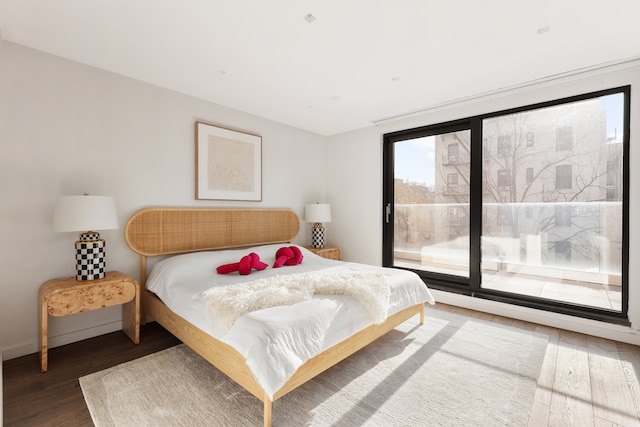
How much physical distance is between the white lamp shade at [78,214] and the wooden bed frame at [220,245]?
1.69 ft

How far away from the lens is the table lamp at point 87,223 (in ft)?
7.26

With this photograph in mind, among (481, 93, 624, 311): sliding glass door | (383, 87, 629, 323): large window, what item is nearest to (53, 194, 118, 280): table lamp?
(383, 87, 629, 323): large window

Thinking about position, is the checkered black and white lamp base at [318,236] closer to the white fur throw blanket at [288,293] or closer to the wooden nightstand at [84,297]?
the white fur throw blanket at [288,293]

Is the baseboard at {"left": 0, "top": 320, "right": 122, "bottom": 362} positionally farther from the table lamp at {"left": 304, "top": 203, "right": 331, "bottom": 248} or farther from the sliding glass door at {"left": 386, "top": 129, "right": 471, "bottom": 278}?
the sliding glass door at {"left": 386, "top": 129, "right": 471, "bottom": 278}

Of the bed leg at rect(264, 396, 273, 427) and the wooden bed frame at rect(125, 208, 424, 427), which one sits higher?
the wooden bed frame at rect(125, 208, 424, 427)

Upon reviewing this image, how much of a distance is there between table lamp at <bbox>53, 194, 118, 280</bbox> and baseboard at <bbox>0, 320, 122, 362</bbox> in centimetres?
60

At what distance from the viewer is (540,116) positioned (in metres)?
3.15

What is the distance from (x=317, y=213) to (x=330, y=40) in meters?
2.49

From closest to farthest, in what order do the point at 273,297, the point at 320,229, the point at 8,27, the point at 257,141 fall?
the point at 273,297 < the point at 8,27 < the point at 257,141 < the point at 320,229

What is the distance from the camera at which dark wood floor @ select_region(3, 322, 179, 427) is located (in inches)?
64.5

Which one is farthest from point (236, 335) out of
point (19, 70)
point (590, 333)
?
point (590, 333)

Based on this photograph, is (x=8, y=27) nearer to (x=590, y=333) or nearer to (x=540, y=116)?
(x=540, y=116)

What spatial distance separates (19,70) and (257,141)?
88.1 inches

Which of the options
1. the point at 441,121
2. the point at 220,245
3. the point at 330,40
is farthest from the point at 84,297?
the point at 441,121
